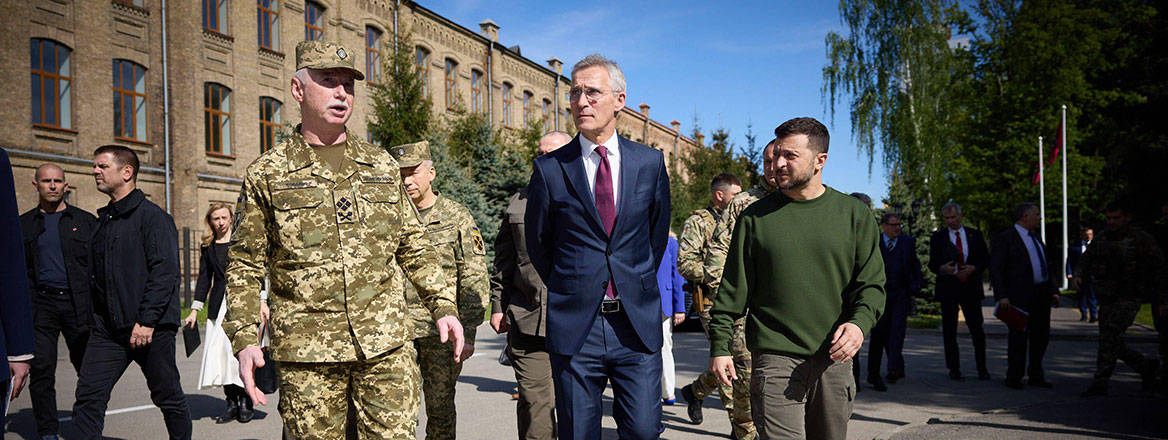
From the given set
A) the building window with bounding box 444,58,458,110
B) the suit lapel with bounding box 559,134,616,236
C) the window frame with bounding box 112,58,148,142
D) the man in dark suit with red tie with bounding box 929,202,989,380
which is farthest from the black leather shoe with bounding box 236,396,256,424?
the building window with bounding box 444,58,458,110

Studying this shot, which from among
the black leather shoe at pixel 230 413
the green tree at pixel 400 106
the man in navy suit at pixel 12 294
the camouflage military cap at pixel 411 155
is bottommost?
the black leather shoe at pixel 230 413

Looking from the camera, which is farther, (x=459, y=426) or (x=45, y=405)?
(x=459, y=426)

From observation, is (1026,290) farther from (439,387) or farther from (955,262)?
(439,387)

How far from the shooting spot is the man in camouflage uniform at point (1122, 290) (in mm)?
7980

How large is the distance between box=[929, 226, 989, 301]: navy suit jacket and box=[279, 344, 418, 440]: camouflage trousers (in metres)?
8.37

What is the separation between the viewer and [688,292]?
24.6 feet

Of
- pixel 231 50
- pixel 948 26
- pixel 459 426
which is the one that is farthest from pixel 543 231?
pixel 948 26

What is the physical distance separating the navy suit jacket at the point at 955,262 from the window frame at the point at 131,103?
2335 centimetres

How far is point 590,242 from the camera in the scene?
11.0 feet

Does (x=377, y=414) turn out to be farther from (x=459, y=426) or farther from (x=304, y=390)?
(x=459, y=426)

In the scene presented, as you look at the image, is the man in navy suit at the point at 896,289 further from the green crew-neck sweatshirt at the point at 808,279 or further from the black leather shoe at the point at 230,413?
the black leather shoe at the point at 230,413

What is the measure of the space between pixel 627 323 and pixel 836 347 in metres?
0.99

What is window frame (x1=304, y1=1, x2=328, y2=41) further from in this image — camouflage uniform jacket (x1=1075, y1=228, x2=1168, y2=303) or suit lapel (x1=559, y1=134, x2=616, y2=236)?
suit lapel (x1=559, y1=134, x2=616, y2=236)

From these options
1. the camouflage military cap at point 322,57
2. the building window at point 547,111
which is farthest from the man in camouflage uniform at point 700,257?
the building window at point 547,111
